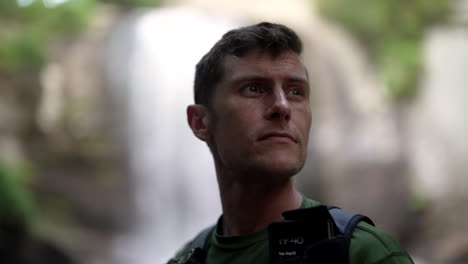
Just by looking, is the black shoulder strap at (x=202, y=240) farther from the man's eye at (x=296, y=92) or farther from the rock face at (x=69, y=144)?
the rock face at (x=69, y=144)

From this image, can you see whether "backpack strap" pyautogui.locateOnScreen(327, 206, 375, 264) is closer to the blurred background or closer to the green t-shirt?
the green t-shirt

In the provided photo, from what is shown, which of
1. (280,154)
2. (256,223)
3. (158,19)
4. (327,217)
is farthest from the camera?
(158,19)

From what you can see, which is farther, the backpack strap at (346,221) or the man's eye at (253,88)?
the man's eye at (253,88)

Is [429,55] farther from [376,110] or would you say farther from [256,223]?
[256,223]

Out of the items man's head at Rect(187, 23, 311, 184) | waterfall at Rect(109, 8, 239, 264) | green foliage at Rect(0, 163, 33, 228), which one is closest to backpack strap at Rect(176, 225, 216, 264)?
man's head at Rect(187, 23, 311, 184)

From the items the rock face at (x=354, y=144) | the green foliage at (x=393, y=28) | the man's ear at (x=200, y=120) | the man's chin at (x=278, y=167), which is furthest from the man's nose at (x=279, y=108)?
the green foliage at (x=393, y=28)

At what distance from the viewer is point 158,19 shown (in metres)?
11.2

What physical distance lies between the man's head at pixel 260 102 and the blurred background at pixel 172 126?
25.4 ft

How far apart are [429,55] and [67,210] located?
286 inches

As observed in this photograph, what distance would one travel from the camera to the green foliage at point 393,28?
1095cm

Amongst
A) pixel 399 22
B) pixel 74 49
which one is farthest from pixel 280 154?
pixel 399 22

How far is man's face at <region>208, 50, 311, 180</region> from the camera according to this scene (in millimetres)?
1556

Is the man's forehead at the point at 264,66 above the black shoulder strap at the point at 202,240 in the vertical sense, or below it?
above

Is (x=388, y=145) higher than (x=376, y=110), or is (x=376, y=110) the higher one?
(x=376, y=110)
